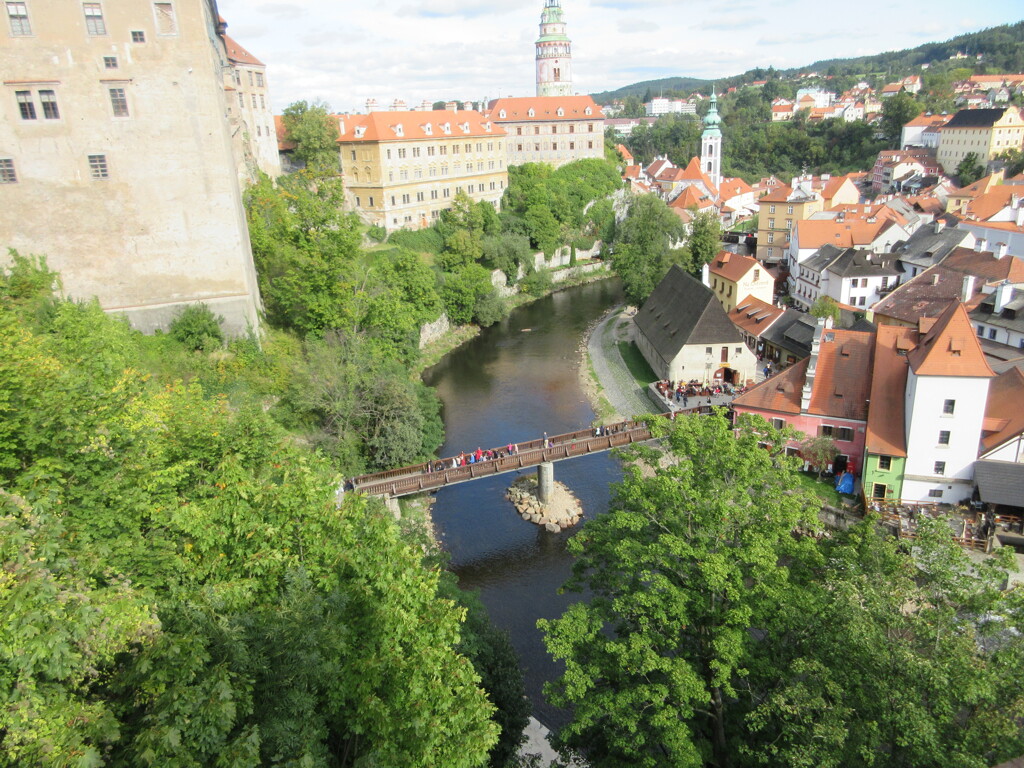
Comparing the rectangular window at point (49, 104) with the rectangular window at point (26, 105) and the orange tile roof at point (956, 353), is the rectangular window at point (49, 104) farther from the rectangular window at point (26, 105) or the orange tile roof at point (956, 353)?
the orange tile roof at point (956, 353)

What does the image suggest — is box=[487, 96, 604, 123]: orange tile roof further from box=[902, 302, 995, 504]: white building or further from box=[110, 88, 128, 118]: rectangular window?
box=[902, 302, 995, 504]: white building

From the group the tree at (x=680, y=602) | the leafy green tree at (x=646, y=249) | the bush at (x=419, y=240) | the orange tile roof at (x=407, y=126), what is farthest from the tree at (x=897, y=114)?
the tree at (x=680, y=602)

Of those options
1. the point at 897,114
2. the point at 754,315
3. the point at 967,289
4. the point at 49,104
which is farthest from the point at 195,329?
the point at 897,114

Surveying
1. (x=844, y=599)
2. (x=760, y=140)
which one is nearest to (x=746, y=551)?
(x=844, y=599)

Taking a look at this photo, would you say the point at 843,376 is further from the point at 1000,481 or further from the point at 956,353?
the point at 1000,481

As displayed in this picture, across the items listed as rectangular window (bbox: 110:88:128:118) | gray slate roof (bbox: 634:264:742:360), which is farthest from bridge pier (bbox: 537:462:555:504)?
rectangular window (bbox: 110:88:128:118)

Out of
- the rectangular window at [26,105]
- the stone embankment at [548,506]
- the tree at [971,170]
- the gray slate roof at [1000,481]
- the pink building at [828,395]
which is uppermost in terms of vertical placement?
the rectangular window at [26,105]

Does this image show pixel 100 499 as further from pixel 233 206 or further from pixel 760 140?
pixel 760 140
